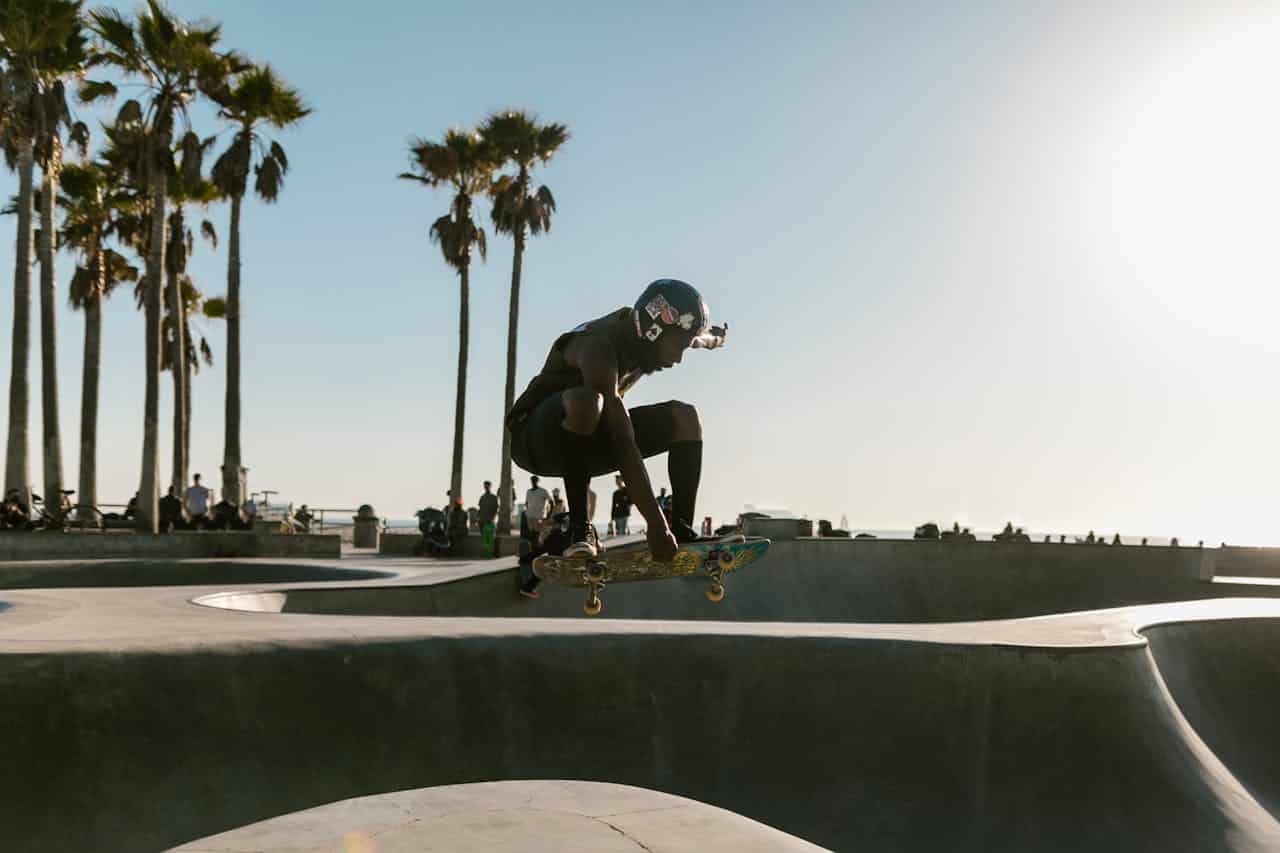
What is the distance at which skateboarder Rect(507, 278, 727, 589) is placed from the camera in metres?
5.29

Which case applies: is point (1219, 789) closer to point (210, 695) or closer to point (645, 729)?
point (645, 729)

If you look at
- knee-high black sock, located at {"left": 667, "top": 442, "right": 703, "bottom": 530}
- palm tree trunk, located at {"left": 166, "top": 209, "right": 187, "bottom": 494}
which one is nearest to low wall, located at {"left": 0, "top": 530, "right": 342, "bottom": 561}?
palm tree trunk, located at {"left": 166, "top": 209, "right": 187, "bottom": 494}

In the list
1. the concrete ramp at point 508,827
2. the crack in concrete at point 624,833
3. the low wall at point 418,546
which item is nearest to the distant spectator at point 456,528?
the low wall at point 418,546

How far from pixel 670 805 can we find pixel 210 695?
262 centimetres

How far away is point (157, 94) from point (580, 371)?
993 inches

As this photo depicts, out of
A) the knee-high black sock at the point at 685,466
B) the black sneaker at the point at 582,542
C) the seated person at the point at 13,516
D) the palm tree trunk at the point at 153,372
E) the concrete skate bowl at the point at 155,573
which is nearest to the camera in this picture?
the black sneaker at the point at 582,542

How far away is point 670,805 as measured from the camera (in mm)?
2967

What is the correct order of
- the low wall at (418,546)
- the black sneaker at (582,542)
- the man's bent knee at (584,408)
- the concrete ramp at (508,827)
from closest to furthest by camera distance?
the concrete ramp at (508,827) → the man's bent knee at (584,408) → the black sneaker at (582,542) → the low wall at (418,546)

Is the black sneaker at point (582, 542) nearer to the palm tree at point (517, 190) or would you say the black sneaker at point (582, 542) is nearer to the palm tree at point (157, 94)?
the palm tree at point (157, 94)

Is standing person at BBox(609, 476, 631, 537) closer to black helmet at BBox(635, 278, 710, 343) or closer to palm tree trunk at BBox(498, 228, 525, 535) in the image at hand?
palm tree trunk at BBox(498, 228, 525, 535)

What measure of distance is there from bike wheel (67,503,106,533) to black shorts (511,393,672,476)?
21489mm

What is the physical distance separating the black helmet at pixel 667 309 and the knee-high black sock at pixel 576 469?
61cm

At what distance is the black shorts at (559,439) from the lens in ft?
18.0

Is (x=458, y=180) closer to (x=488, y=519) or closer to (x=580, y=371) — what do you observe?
(x=488, y=519)
